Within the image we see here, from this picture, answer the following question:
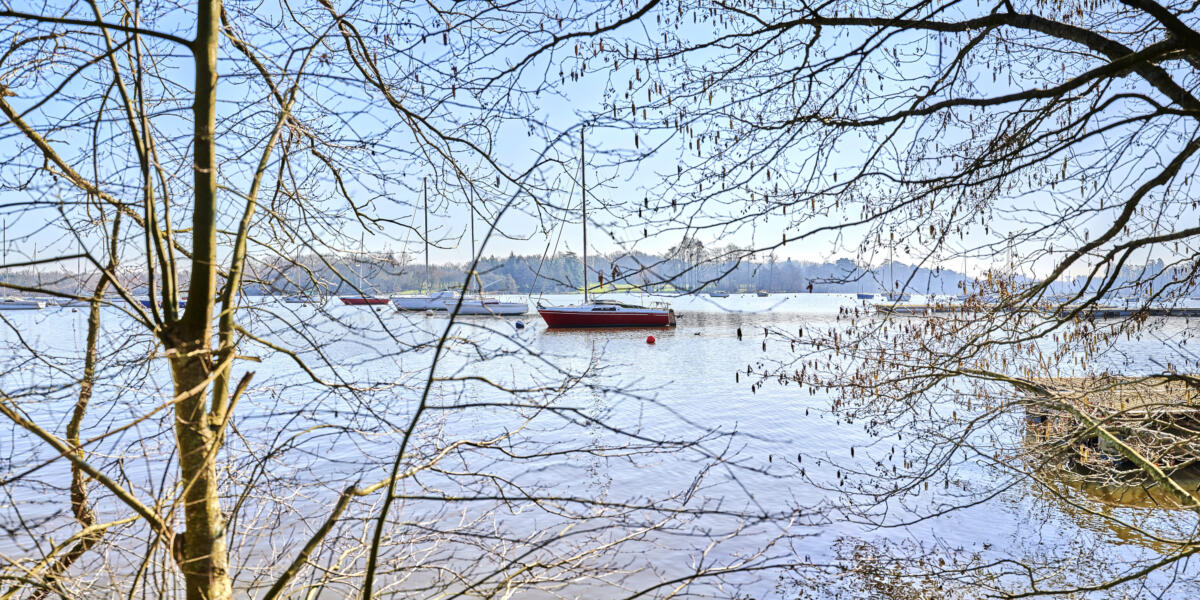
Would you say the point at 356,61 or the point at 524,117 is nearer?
the point at 524,117

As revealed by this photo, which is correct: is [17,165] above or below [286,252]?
above

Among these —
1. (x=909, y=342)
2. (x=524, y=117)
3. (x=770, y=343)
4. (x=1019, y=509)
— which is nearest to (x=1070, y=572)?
(x=1019, y=509)

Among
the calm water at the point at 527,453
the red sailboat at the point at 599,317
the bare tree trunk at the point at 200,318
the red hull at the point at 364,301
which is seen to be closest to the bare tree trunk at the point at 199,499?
the bare tree trunk at the point at 200,318

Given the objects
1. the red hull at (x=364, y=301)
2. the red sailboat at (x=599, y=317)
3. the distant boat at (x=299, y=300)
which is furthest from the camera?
the red sailboat at (x=599, y=317)

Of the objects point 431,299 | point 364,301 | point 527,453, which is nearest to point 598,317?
point 527,453

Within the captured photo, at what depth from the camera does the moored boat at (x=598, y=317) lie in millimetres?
41362

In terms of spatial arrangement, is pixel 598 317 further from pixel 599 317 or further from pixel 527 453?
pixel 527 453

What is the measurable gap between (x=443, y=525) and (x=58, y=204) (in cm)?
723

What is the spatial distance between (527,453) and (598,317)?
30.0 m

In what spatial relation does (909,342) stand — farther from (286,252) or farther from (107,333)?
(107,333)

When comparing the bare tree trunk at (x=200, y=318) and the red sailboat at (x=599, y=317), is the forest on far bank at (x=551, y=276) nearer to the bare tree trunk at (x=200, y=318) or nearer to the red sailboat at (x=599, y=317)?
the bare tree trunk at (x=200, y=318)

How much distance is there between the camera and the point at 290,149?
301cm

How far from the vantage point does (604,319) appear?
4206cm

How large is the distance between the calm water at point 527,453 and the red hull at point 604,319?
2146 centimetres
